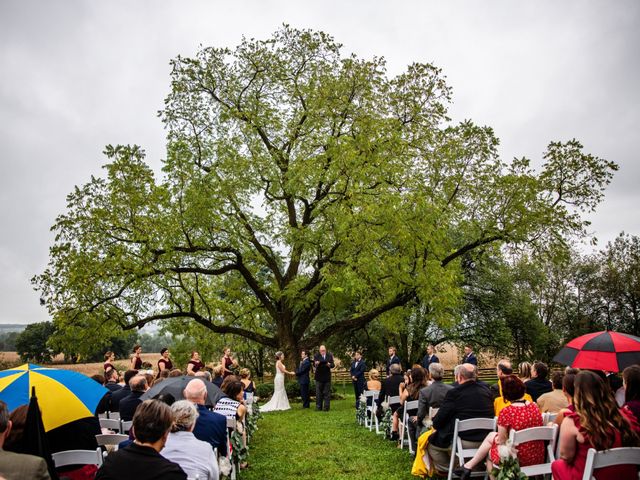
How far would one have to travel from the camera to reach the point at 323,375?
15.8m

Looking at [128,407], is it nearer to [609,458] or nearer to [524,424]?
[524,424]

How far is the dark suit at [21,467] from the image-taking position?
297 cm

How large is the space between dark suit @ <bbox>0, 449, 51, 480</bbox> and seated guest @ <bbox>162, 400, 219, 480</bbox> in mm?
1167

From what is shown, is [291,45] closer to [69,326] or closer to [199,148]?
[199,148]

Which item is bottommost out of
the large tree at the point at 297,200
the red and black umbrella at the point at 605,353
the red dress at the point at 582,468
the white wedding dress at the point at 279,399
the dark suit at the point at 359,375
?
the white wedding dress at the point at 279,399

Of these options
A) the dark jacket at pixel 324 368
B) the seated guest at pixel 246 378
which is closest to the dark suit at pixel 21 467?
the seated guest at pixel 246 378

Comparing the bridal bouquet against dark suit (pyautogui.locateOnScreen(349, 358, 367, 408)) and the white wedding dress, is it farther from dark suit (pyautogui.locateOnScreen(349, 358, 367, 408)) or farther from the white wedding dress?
the white wedding dress

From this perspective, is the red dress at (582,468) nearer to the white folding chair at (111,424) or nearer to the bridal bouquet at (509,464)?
the bridal bouquet at (509,464)

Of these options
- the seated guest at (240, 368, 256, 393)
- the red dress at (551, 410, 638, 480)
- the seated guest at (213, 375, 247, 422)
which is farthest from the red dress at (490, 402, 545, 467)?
the seated guest at (240, 368, 256, 393)

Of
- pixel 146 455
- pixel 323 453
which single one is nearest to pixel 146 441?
pixel 146 455

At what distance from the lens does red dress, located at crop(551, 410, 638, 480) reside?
375cm

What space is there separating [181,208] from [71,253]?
414 cm

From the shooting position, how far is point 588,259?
136 feet

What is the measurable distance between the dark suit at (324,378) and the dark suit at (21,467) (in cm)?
1299
